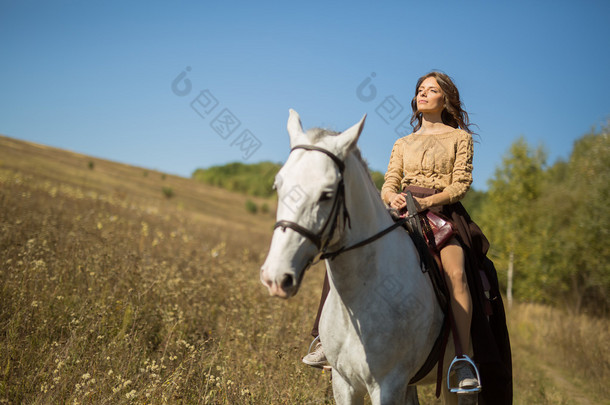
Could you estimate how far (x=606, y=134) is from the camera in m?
15.0

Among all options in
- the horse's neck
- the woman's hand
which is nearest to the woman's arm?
the woman's hand

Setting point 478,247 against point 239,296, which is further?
point 239,296

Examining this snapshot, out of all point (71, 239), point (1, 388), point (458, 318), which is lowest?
point (1, 388)

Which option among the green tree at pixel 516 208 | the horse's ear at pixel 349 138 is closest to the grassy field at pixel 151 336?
the horse's ear at pixel 349 138

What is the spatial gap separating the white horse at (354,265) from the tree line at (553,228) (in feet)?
47.8

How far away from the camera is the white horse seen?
2086 mm

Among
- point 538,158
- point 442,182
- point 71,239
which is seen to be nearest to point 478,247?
point 442,182

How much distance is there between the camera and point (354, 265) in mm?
2650

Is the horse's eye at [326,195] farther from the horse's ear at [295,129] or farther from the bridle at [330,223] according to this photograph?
the horse's ear at [295,129]

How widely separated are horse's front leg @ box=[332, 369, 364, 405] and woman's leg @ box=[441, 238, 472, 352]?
92 cm

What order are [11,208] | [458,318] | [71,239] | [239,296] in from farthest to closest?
[11,208] → [71,239] → [239,296] → [458,318]

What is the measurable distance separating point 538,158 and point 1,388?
66.3 feet

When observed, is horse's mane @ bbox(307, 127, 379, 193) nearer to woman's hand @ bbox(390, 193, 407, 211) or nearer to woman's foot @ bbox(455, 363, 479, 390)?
woman's hand @ bbox(390, 193, 407, 211)

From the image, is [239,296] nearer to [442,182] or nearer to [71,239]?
[71,239]
